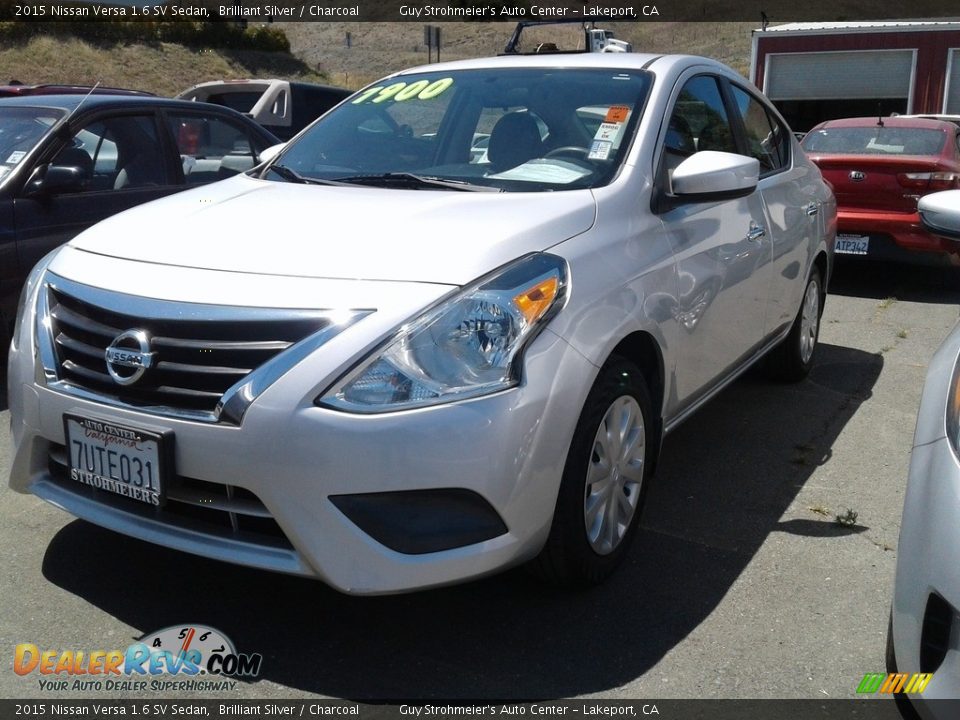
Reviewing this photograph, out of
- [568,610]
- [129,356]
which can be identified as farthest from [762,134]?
[129,356]

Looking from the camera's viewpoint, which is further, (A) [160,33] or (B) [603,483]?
(A) [160,33]

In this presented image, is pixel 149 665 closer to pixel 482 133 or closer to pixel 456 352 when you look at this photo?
pixel 456 352

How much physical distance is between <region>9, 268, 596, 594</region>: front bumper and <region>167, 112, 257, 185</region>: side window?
3.77m

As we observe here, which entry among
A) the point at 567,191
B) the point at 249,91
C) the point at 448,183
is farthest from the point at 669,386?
the point at 249,91

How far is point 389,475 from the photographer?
2.45 m

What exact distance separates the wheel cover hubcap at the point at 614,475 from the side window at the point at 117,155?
12.3 feet

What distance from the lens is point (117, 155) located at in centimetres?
581

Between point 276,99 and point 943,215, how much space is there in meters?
9.78

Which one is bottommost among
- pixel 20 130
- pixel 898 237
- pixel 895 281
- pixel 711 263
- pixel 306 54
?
pixel 895 281

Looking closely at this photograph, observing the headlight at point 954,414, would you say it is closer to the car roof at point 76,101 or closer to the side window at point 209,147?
the side window at point 209,147

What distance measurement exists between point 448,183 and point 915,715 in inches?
84.4

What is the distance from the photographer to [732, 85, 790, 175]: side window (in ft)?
15.0

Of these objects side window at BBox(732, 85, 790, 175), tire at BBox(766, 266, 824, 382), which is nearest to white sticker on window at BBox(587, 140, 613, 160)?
side window at BBox(732, 85, 790, 175)

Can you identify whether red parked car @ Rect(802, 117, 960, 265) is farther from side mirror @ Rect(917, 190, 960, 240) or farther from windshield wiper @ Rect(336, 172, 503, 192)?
windshield wiper @ Rect(336, 172, 503, 192)
